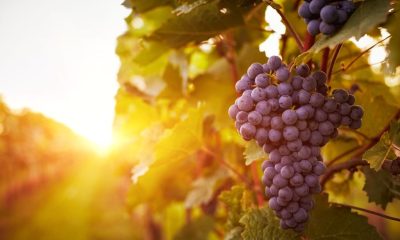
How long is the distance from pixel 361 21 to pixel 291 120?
34 centimetres

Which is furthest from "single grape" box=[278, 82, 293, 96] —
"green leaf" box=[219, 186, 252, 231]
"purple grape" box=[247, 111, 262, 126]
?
"green leaf" box=[219, 186, 252, 231]

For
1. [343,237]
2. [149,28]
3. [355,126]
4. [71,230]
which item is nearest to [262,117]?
[355,126]

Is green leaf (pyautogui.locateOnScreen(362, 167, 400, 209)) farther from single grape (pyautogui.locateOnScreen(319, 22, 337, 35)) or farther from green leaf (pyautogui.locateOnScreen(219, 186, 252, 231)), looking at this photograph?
single grape (pyautogui.locateOnScreen(319, 22, 337, 35))

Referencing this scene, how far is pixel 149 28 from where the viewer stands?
2738 mm

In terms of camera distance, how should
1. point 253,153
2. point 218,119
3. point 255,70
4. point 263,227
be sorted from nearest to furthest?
1. point 255,70
2. point 253,153
3. point 263,227
4. point 218,119

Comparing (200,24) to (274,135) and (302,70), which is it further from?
(274,135)

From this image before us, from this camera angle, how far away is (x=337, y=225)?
5.30 ft

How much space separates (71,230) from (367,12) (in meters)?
12.4

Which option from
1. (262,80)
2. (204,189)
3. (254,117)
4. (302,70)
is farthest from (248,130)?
(204,189)

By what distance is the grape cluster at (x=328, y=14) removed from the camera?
3.83 feet

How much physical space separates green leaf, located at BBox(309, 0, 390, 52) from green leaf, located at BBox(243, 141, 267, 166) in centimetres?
42

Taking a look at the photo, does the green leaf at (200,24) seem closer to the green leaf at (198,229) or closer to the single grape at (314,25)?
the single grape at (314,25)

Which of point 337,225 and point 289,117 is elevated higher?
point 289,117

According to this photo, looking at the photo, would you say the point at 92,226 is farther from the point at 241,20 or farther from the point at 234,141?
the point at 241,20
